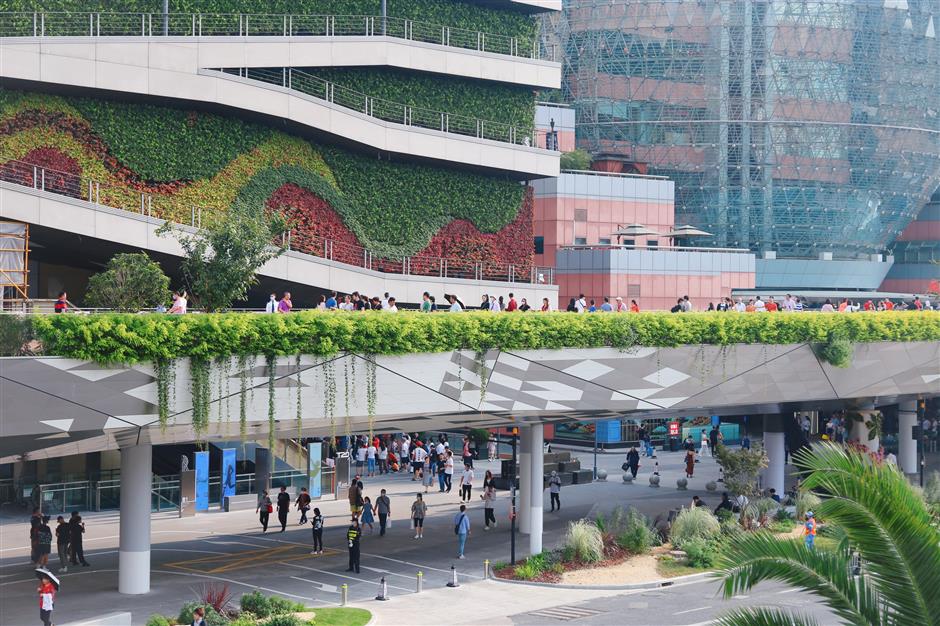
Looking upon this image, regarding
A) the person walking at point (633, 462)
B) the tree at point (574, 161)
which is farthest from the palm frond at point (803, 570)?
the tree at point (574, 161)

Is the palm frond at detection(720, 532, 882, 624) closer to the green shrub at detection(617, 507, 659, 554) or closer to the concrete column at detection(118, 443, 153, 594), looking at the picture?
the concrete column at detection(118, 443, 153, 594)

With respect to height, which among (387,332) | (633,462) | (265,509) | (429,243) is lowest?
(265,509)

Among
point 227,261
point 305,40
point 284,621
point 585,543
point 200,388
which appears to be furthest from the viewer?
point 305,40

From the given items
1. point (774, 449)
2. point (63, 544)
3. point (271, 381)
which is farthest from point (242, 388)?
point (774, 449)

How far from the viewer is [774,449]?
46062mm

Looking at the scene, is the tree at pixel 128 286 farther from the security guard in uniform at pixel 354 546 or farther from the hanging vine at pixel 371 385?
the security guard in uniform at pixel 354 546

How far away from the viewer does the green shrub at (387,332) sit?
2550 cm

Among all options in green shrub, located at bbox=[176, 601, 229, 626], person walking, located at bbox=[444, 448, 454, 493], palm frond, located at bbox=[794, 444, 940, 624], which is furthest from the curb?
palm frond, located at bbox=[794, 444, 940, 624]

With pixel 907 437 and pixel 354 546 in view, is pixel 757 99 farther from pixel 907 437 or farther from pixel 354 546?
pixel 354 546

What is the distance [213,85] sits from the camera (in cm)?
3819

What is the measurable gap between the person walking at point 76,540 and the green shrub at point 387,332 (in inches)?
270

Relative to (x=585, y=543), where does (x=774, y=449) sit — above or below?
above

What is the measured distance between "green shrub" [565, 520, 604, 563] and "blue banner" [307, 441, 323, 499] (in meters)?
12.8

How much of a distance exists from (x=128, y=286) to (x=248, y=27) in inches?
630
